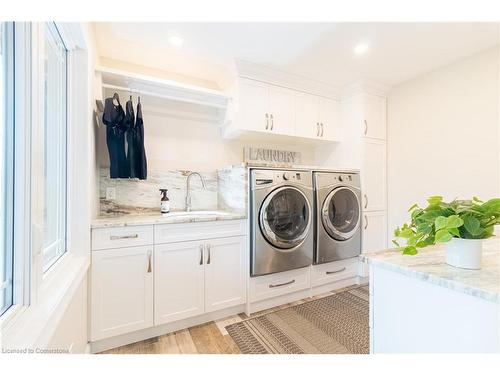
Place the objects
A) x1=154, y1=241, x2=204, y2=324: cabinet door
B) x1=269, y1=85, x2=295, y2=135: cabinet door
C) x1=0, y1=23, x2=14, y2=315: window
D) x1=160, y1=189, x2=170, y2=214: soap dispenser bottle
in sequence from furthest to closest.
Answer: x1=269, y1=85, x2=295, y2=135: cabinet door
x1=160, y1=189, x2=170, y2=214: soap dispenser bottle
x1=154, y1=241, x2=204, y2=324: cabinet door
x1=0, y1=23, x2=14, y2=315: window

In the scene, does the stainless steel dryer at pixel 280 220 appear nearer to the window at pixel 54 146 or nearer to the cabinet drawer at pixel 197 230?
the cabinet drawer at pixel 197 230

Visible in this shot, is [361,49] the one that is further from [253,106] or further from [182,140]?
[182,140]

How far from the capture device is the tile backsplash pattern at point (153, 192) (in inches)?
82.9

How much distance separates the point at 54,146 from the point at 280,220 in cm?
175

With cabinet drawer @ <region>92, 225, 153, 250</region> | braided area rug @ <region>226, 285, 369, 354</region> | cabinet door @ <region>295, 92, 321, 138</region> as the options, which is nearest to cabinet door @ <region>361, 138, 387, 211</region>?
cabinet door @ <region>295, 92, 321, 138</region>

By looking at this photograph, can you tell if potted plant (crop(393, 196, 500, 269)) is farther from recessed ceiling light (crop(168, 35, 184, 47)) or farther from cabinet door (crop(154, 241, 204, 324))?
recessed ceiling light (crop(168, 35, 184, 47))

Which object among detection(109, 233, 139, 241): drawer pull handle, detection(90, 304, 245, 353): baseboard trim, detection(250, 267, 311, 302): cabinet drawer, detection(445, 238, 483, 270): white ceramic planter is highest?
detection(445, 238, 483, 270): white ceramic planter

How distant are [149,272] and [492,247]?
2.00 m

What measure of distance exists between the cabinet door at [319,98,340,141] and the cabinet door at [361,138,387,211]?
38 cm

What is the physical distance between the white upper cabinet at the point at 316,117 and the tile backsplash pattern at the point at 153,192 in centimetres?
120

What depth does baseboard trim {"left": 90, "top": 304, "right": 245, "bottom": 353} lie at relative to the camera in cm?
158

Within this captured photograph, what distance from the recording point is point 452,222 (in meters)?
0.68
